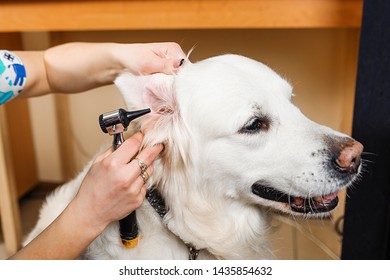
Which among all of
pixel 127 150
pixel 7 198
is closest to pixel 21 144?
pixel 7 198

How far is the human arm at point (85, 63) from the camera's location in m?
Result: 0.96

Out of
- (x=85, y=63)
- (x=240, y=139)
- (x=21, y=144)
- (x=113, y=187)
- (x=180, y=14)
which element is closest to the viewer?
(x=113, y=187)

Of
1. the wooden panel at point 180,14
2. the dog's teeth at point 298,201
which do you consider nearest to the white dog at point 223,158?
the dog's teeth at point 298,201

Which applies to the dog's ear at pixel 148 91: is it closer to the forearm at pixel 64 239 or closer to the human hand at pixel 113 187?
the human hand at pixel 113 187

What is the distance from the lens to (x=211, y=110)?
0.85 m

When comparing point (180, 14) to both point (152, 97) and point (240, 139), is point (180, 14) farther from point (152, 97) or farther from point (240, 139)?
point (240, 139)

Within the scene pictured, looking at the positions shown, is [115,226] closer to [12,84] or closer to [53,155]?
[12,84]

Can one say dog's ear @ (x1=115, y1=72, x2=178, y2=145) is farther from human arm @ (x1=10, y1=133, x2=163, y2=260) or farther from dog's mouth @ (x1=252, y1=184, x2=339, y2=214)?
dog's mouth @ (x1=252, y1=184, x2=339, y2=214)

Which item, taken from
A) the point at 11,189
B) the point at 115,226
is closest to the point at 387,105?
the point at 115,226

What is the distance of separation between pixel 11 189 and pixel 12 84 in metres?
0.78

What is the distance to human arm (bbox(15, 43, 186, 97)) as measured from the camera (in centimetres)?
96

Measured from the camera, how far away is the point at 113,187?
0.75 meters

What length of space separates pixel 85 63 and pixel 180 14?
36 centimetres

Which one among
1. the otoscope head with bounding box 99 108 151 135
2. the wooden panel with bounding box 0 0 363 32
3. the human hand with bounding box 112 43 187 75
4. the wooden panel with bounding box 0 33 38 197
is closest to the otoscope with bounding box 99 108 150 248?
the otoscope head with bounding box 99 108 151 135
